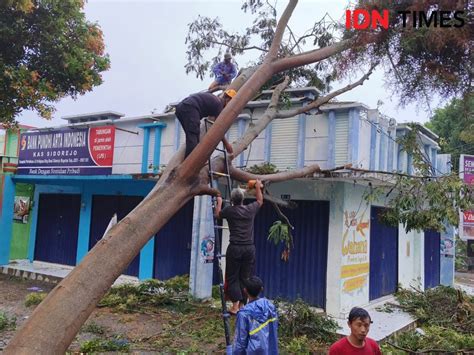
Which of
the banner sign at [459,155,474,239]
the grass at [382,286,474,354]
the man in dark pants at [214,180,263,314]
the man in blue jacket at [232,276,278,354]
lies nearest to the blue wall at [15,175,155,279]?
the man in dark pants at [214,180,263,314]

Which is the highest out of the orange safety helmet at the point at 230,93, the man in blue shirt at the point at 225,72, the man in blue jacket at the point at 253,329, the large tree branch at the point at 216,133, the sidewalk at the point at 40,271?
the man in blue shirt at the point at 225,72

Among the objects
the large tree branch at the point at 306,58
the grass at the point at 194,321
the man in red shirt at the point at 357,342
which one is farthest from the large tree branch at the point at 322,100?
the man in red shirt at the point at 357,342

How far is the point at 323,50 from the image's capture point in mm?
5699

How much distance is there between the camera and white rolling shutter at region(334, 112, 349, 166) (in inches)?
339

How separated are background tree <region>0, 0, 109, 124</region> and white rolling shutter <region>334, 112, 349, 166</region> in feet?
15.6

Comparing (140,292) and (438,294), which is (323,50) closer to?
(140,292)

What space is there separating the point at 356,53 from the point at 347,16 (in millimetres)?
589

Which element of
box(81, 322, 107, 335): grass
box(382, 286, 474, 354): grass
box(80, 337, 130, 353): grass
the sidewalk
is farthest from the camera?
the sidewalk

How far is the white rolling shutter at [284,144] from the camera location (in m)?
9.25

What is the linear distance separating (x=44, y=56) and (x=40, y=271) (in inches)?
287

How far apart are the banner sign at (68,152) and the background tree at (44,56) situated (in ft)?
11.7

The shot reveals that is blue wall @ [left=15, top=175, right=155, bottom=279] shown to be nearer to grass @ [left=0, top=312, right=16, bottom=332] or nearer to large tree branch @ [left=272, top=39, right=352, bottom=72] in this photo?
grass @ [left=0, top=312, right=16, bottom=332]

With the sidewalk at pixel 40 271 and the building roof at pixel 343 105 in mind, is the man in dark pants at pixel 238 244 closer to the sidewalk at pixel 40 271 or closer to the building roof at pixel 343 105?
the building roof at pixel 343 105

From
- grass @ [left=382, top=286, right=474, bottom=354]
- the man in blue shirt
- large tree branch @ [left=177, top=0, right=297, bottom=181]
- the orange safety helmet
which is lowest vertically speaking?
grass @ [left=382, top=286, right=474, bottom=354]
